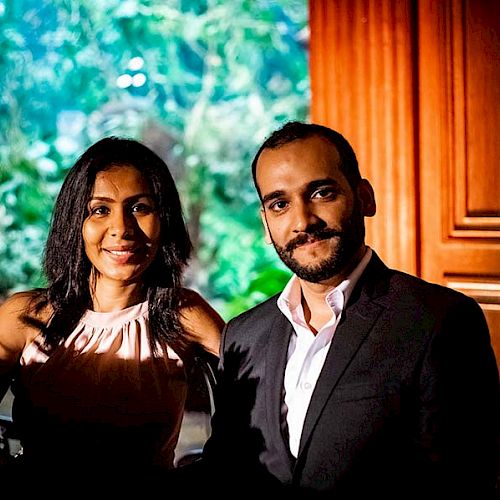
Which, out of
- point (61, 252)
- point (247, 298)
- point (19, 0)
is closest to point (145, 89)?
point (19, 0)

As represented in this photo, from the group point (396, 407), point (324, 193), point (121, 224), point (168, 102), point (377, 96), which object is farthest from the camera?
point (168, 102)

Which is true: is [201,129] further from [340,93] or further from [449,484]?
[449,484]

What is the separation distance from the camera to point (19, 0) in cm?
443

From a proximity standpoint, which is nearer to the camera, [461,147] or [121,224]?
[121,224]

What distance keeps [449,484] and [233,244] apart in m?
2.97

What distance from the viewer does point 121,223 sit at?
70.2 inches

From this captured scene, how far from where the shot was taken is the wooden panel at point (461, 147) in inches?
106

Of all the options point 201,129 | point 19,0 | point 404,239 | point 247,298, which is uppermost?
point 19,0

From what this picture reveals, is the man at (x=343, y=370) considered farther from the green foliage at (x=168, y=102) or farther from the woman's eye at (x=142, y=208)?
the green foliage at (x=168, y=102)

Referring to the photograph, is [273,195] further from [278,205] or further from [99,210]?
[99,210]

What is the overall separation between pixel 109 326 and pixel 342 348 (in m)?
0.60

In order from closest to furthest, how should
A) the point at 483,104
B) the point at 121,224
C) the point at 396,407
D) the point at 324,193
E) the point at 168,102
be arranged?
the point at 396,407, the point at 324,193, the point at 121,224, the point at 483,104, the point at 168,102

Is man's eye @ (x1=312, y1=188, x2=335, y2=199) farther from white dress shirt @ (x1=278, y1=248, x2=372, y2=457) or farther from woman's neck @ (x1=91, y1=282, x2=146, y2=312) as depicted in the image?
woman's neck @ (x1=91, y1=282, x2=146, y2=312)

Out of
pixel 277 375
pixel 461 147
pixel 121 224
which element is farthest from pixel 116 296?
pixel 461 147
